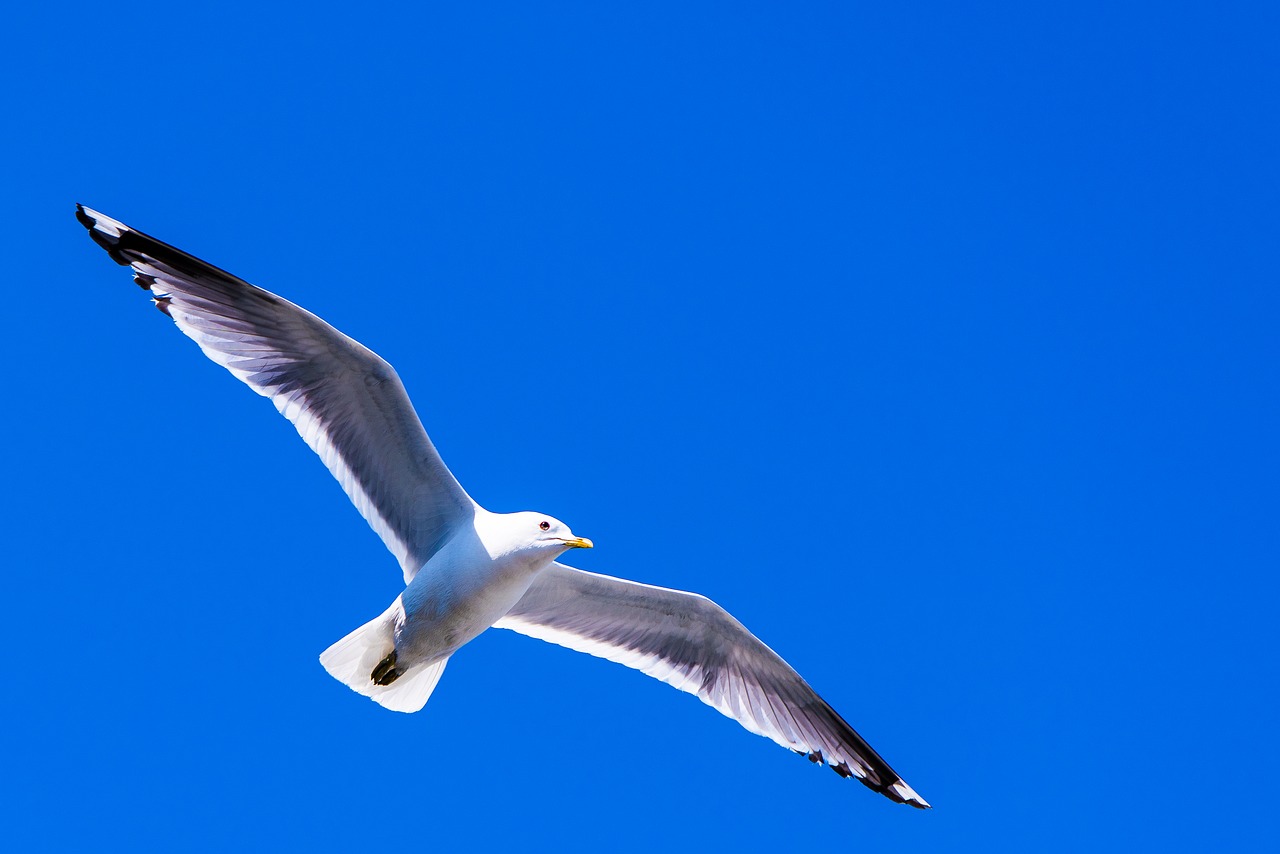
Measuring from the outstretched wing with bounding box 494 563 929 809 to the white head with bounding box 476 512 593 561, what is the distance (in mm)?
880

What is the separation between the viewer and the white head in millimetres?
6785

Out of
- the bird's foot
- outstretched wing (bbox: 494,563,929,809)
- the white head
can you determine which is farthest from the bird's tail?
outstretched wing (bbox: 494,563,929,809)

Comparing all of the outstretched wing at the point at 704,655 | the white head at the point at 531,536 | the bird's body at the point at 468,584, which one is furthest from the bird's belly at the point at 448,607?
the outstretched wing at the point at 704,655

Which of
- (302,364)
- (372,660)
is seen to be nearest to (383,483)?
(302,364)

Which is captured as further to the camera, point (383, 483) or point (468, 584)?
point (383, 483)

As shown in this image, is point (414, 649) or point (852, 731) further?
point (852, 731)

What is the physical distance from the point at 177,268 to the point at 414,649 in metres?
2.31

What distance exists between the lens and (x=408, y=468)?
729 centimetres

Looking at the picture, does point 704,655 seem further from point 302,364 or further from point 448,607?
point 302,364

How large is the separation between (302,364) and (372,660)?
5.16 feet

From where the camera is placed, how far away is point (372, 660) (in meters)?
7.21

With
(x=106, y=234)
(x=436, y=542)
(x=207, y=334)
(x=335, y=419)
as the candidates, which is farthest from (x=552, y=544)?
(x=106, y=234)

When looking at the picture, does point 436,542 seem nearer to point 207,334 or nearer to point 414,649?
point 414,649

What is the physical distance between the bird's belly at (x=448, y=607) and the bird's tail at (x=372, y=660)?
3.6 inches
